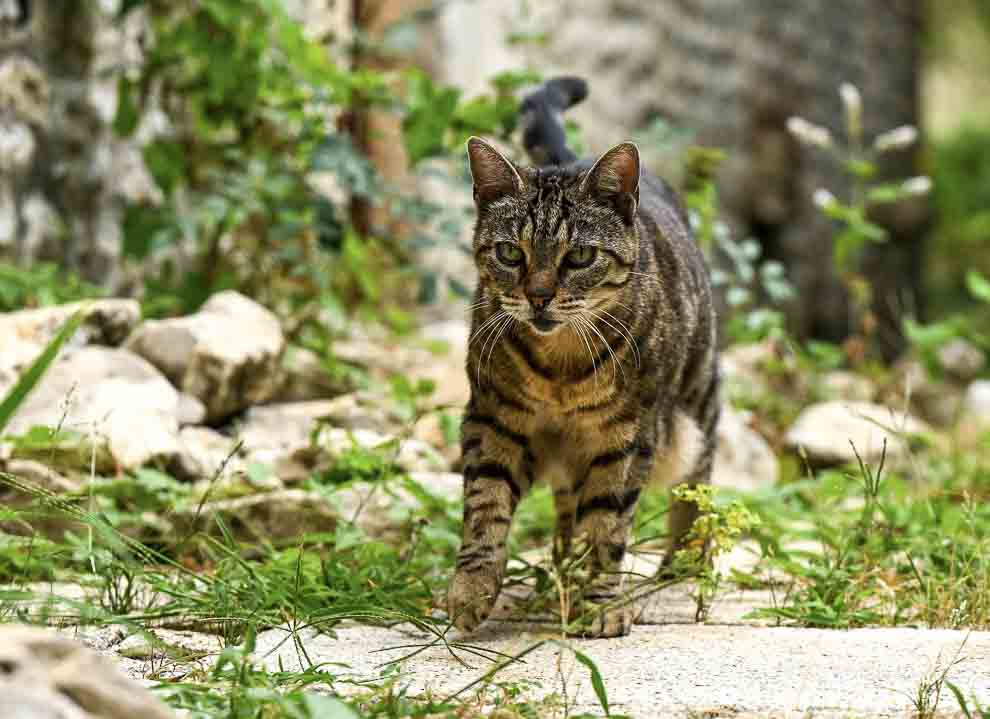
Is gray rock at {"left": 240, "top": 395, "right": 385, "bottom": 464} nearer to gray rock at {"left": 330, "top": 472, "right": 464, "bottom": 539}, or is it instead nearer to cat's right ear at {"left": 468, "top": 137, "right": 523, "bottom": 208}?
gray rock at {"left": 330, "top": 472, "right": 464, "bottom": 539}

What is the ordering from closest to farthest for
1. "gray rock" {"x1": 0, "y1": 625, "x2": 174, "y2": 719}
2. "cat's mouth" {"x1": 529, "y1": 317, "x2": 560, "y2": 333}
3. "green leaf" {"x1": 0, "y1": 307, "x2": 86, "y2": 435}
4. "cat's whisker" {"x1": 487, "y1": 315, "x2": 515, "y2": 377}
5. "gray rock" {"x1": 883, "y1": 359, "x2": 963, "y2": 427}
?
"gray rock" {"x1": 0, "y1": 625, "x2": 174, "y2": 719}
"green leaf" {"x1": 0, "y1": 307, "x2": 86, "y2": 435}
"cat's mouth" {"x1": 529, "y1": 317, "x2": 560, "y2": 333}
"cat's whisker" {"x1": 487, "y1": 315, "x2": 515, "y2": 377}
"gray rock" {"x1": 883, "y1": 359, "x2": 963, "y2": 427}

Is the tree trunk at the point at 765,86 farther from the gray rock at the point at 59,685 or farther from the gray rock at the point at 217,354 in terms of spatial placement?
the gray rock at the point at 59,685

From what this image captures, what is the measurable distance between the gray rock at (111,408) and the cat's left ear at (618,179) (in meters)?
1.53

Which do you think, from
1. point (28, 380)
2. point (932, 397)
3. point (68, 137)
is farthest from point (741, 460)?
point (28, 380)

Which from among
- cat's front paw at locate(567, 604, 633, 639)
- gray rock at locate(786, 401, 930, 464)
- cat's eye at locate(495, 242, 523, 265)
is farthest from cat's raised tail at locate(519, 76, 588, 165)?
gray rock at locate(786, 401, 930, 464)

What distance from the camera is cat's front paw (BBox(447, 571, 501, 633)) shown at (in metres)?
2.63

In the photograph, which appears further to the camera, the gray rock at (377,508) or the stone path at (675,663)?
the gray rock at (377,508)

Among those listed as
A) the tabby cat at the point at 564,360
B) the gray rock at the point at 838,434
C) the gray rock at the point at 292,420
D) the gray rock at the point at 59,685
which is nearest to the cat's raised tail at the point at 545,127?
the tabby cat at the point at 564,360

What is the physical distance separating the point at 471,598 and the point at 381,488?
0.95 metres

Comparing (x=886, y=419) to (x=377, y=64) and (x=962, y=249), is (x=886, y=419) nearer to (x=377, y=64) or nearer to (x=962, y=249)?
(x=377, y=64)

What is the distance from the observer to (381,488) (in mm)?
3559

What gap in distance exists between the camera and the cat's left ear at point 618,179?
285 cm

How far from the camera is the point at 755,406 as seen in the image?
5.66m

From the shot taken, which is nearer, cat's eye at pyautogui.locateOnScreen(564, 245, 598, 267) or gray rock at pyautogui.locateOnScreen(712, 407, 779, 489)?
cat's eye at pyautogui.locateOnScreen(564, 245, 598, 267)
